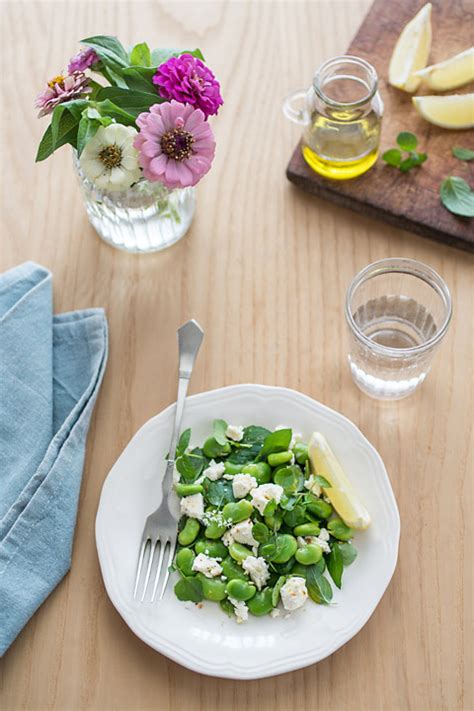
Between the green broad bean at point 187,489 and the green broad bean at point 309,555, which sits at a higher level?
the green broad bean at point 187,489

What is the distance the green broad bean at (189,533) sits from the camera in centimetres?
123

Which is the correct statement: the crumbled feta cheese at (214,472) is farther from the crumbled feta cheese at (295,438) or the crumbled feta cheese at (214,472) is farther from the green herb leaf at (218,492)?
the crumbled feta cheese at (295,438)

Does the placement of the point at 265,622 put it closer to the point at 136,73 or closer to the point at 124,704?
the point at 124,704

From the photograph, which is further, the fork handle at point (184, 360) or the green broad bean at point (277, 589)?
the fork handle at point (184, 360)

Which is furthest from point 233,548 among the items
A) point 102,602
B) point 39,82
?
point 39,82

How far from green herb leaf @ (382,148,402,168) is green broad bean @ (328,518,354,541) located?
0.62m

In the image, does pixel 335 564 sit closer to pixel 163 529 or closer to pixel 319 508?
pixel 319 508

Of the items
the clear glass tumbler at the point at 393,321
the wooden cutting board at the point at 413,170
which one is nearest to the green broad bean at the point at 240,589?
the clear glass tumbler at the point at 393,321

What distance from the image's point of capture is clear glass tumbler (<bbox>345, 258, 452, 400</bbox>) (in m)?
1.29

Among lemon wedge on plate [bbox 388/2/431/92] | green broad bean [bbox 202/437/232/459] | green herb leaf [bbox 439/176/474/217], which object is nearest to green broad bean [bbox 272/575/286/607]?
green broad bean [bbox 202/437/232/459]

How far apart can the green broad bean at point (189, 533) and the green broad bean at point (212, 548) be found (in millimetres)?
12

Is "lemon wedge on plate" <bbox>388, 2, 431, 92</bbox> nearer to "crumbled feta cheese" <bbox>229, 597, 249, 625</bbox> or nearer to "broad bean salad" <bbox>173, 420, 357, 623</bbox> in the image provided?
"broad bean salad" <bbox>173, 420, 357, 623</bbox>

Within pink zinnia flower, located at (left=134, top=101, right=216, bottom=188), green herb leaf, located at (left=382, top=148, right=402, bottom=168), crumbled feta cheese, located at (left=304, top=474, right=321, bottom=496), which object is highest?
pink zinnia flower, located at (left=134, top=101, right=216, bottom=188)

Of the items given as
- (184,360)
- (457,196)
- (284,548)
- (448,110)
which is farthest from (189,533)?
(448,110)
